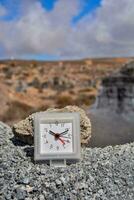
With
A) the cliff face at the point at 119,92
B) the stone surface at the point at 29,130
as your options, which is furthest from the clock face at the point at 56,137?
the cliff face at the point at 119,92

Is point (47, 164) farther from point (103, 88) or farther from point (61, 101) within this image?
point (61, 101)

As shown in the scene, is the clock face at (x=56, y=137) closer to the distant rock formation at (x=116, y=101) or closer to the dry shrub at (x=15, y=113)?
the distant rock formation at (x=116, y=101)

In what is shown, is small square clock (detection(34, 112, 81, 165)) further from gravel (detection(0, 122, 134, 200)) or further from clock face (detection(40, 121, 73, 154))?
gravel (detection(0, 122, 134, 200))

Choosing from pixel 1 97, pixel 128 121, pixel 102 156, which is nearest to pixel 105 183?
pixel 102 156

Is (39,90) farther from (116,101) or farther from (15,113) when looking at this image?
(116,101)

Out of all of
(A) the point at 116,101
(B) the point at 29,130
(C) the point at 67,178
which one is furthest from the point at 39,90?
(C) the point at 67,178

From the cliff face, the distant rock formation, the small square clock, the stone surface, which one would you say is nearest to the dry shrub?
the distant rock formation
